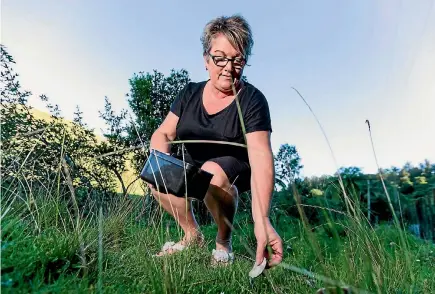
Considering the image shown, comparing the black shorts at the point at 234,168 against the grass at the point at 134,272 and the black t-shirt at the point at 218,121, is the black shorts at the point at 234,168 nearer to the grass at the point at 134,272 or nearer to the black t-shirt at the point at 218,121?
the black t-shirt at the point at 218,121

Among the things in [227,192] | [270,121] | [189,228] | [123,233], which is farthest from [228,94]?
[123,233]

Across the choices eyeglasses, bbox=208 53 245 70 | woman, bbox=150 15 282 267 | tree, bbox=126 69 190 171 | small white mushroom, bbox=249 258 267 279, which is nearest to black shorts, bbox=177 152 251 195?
woman, bbox=150 15 282 267

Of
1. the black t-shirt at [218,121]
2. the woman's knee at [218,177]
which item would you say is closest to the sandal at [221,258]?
the woman's knee at [218,177]

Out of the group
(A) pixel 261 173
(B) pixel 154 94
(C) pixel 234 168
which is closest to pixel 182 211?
(C) pixel 234 168

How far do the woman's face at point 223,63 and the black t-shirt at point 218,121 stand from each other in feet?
0.47

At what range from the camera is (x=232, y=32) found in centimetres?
286

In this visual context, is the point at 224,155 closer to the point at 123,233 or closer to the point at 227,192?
the point at 227,192

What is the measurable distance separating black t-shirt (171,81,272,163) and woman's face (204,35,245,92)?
14 cm

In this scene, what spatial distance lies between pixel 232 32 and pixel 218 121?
558 mm

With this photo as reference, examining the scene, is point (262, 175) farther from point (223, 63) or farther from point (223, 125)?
point (223, 63)

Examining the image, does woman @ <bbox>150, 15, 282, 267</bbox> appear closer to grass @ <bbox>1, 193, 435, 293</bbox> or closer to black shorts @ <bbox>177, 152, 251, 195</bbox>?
black shorts @ <bbox>177, 152, 251, 195</bbox>

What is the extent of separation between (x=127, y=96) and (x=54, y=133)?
7.95 feet

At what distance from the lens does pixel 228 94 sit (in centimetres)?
303

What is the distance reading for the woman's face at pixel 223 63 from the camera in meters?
2.82
